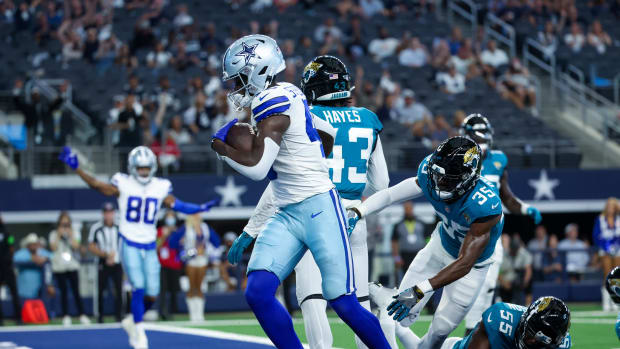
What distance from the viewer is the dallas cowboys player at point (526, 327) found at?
6.08 meters


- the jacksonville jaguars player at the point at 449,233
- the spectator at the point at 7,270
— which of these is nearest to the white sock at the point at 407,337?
the jacksonville jaguars player at the point at 449,233

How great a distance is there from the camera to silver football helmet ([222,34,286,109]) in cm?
654

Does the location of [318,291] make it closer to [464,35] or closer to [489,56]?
[489,56]

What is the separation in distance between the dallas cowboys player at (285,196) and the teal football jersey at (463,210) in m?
0.79

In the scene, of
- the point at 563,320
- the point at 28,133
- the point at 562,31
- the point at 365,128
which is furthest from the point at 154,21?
the point at 563,320

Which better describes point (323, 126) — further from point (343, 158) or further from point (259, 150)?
point (259, 150)

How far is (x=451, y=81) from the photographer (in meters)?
21.1

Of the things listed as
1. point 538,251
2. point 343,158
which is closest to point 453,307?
point 343,158

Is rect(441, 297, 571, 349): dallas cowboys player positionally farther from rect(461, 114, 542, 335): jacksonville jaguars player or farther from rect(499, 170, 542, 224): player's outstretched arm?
rect(499, 170, 542, 224): player's outstretched arm

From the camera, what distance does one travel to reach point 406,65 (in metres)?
21.5

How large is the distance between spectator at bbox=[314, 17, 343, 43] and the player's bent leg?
14592 mm

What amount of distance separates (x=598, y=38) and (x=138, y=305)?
52.2 feet

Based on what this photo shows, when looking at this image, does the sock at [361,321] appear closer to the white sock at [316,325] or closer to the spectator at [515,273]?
the white sock at [316,325]

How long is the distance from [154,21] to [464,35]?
282 inches
